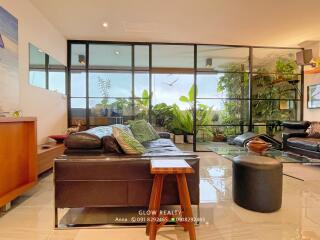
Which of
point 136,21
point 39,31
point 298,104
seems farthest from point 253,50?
point 39,31

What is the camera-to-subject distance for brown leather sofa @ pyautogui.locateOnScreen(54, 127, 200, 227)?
191 centimetres

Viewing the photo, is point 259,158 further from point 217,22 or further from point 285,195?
point 217,22

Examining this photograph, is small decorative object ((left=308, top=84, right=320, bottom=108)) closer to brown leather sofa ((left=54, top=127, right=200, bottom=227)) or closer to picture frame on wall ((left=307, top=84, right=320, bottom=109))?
picture frame on wall ((left=307, top=84, right=320, bottom=109))

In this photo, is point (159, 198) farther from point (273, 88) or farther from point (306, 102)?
point (306, 102)

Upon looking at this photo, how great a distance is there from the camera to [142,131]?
383cm

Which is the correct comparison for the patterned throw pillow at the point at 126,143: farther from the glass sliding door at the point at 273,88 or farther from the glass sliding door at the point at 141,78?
the glass sliding door at the point at 273,88

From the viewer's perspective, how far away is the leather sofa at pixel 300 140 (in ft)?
12.8

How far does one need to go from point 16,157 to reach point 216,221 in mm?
2257

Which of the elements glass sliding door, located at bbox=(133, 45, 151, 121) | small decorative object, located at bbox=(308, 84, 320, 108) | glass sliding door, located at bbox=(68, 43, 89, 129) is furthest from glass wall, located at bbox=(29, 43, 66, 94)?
small decorative object, located at bbox=(308, 84, 320, 108)

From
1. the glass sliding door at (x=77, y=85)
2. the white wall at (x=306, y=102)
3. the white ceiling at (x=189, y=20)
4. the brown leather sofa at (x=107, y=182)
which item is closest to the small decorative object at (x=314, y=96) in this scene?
the white wall at (x=306, y=102)

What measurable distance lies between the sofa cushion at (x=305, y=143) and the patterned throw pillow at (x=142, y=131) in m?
2.79

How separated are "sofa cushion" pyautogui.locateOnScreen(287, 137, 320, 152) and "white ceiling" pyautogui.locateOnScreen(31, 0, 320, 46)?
7.34 feet

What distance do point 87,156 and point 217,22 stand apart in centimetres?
351

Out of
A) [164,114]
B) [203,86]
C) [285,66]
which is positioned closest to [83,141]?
[203,86]
